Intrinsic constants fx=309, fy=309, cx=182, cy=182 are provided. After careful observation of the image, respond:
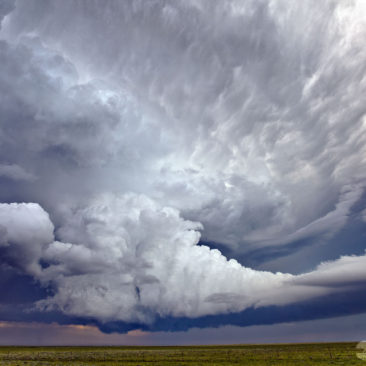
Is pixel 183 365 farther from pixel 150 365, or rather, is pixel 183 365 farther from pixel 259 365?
pixel 259 365

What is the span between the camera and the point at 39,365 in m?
97.9

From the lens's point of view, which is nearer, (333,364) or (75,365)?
(333,364)

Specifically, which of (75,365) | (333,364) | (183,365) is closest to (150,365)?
(183,365)

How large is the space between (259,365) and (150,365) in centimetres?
3307

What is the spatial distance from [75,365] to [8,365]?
1998 cm

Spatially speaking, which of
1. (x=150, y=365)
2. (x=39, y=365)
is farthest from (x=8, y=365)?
(x=150, y=365)

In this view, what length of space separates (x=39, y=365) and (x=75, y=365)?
12.1m

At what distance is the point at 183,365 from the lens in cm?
9406

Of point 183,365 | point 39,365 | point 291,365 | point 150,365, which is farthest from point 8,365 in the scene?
point 291,365

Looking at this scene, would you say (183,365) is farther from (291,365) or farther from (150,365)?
(291,365)

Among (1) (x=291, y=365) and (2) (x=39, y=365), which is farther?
(2) (x=39, y=365)

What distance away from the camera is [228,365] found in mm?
93500

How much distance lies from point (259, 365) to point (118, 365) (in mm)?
43859

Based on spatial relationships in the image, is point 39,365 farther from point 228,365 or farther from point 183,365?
point 228,365
